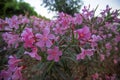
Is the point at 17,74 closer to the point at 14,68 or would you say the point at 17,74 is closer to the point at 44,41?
the point at 14,68

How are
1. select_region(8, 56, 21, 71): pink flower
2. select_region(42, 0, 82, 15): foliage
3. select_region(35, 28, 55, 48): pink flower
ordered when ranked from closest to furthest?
1. select_region(35, 28, 55, 48): pink flower
2. select_region(8, 56, 21, 71): pink flower
3. select_region(42, 0, 82, 15): foliage

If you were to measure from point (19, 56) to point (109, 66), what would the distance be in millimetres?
1879

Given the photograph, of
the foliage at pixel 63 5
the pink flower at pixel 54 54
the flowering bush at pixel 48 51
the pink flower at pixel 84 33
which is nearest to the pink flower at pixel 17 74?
the flowering bush at pixel 48 51

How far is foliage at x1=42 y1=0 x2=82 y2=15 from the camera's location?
20.3 meters

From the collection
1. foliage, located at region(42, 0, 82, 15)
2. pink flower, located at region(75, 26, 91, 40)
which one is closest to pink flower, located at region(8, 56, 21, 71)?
pink flower, located at region(75, 26, 91, 40)

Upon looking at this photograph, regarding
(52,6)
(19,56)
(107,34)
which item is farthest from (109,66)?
(52,6)

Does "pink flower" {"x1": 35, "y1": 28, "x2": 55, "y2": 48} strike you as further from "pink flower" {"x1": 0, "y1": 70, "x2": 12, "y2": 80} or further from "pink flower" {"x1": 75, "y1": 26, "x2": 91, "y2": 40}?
"pink flower" {"x1": 0, "y1": 70, "x2": 12, "y2": 80}

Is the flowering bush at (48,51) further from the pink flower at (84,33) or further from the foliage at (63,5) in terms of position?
the foliage at (63,5)

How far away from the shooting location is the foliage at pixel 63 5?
66.6ft

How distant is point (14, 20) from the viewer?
1961 mm

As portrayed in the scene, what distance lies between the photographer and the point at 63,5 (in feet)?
67.9

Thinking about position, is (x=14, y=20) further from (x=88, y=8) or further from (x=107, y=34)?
(x=107, y=34)

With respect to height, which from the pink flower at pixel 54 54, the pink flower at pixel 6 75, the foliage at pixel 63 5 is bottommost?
the pink flower at pixel 6 75

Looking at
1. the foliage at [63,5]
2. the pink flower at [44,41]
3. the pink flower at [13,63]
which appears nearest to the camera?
the pink flower at [44,41]
